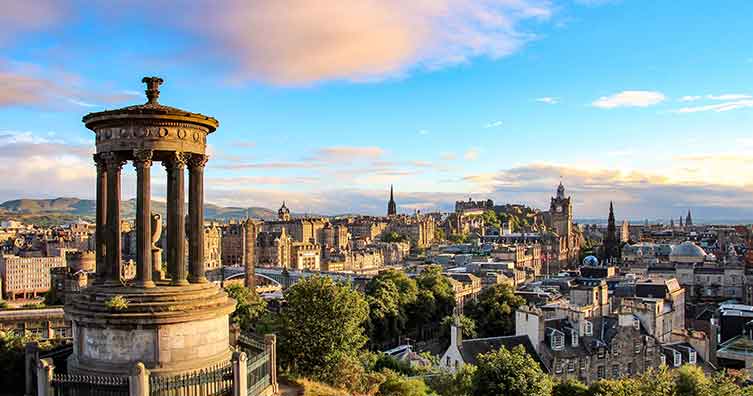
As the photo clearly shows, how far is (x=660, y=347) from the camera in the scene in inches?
1822

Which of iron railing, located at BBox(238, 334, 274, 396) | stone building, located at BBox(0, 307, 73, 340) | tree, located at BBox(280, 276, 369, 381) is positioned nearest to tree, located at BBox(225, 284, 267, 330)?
stone building, located at BBox(0, 307, 73, 340)

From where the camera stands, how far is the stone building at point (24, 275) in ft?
368

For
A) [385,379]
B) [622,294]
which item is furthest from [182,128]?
[622,294]

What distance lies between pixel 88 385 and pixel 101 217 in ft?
16.1

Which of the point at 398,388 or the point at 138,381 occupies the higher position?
the point at 138,381

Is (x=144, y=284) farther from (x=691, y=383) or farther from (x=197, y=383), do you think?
(x=691, y=383)

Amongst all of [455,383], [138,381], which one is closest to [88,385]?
[138,381]

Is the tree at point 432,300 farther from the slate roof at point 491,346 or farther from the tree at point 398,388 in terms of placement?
the tree at point 398,388

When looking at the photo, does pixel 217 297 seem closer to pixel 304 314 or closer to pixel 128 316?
pixel 128 316

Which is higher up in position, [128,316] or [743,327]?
[128,316]

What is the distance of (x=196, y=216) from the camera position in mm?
17719

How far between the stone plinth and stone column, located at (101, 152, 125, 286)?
2.64ft

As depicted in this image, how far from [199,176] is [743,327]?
51.4 m

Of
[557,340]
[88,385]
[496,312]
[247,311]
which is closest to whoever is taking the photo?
[88,385]
